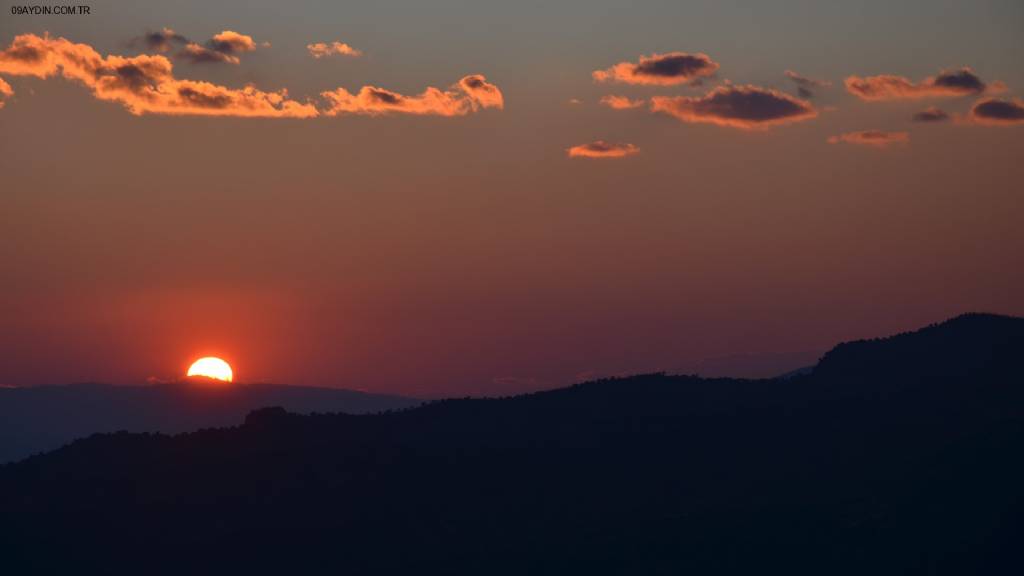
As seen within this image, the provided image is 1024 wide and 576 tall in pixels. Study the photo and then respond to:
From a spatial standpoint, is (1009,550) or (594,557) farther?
(594,557)

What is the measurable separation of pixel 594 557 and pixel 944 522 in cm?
4444

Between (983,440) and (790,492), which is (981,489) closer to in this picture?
(983,440)

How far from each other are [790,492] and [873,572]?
27045mm

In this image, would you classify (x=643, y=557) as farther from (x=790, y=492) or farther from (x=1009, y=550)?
(x=1009, y=550)

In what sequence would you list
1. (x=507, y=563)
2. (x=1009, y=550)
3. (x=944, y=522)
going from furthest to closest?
(x=507, y=563) → (x=944, y=522) → (x=1009, y=550)

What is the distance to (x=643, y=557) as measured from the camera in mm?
183625

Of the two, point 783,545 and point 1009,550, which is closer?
point 1009,550

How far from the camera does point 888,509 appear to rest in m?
186

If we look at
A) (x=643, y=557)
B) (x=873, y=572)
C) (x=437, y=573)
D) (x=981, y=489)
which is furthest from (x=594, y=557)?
(x=981, y=489)

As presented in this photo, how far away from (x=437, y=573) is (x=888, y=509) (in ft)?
198

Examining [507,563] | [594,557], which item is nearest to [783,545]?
[594,557]

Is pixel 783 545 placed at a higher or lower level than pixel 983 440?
lower

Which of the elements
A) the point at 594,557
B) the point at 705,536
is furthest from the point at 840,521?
the point at 594,557

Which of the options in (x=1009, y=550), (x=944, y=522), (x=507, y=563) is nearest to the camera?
(x=1009, y=550)
